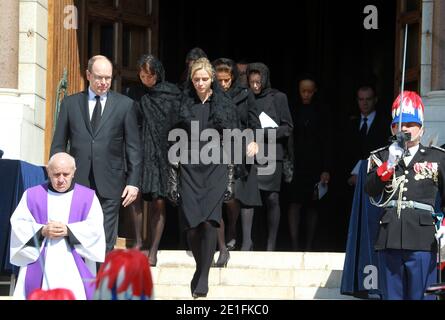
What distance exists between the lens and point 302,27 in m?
21.0

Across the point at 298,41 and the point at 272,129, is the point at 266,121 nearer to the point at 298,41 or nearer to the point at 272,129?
the point at 272,129

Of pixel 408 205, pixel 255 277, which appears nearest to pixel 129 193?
pixel 255 277

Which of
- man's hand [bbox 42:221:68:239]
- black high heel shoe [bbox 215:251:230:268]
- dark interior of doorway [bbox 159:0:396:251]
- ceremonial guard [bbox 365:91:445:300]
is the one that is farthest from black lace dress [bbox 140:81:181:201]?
dark interior of doorway [bbox 159:0:396:251]

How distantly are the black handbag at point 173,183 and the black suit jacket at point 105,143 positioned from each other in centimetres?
44

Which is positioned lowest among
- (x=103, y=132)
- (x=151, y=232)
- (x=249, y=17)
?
(x=151, y=232)

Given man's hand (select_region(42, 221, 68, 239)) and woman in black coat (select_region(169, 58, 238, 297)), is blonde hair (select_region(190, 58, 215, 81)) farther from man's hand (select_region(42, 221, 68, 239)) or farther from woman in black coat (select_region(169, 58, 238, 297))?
man's hand (select_region(42, 221, 68, 239))

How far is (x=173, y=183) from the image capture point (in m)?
13.2

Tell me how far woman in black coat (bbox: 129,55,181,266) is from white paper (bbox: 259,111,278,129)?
1.07 meters

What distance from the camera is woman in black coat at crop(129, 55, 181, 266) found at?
14.1 metres

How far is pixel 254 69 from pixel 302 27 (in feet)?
19.0

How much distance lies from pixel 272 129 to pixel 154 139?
1.29 metres
